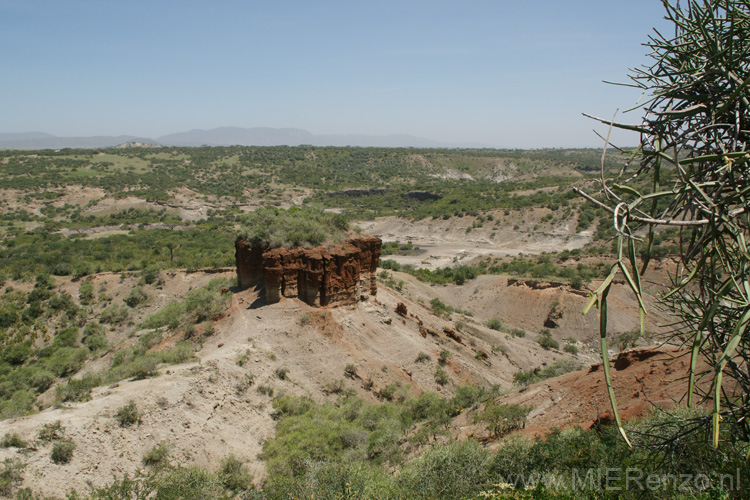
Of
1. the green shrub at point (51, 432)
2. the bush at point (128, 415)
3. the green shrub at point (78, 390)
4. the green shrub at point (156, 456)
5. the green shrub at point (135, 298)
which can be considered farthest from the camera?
the green shrub at point (135, 298)

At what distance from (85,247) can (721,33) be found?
46323 mm

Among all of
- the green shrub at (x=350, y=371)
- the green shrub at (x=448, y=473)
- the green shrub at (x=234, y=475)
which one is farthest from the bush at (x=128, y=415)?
the green shrub at (x=350, y=371)

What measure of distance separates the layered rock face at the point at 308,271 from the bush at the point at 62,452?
922 cm

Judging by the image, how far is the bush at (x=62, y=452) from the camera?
373 inches

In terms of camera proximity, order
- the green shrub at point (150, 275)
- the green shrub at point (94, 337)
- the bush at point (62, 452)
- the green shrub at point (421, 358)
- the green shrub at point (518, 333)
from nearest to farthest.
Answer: the bush at point (62, 452) → the green shrub at point (421, 358) → the green shrub at point (94, 337) → the green shrub at point (518, 333) → the green shrub at point (150, 275)

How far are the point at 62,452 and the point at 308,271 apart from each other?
1023 cm

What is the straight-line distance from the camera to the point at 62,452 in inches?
377

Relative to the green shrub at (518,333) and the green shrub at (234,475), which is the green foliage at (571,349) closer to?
the green shrub at (518,333)

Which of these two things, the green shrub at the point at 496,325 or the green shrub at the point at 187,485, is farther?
the green shrub at the point at 496,325

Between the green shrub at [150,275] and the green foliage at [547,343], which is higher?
the green shrub at [150,275]

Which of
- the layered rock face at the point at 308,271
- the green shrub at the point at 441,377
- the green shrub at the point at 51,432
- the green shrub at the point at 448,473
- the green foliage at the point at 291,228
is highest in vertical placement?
the green foliage at the point at 291,228

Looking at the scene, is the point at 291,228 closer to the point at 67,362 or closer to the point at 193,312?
the point at 193,312

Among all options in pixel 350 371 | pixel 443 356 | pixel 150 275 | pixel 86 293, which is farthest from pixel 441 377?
pixel 86 293

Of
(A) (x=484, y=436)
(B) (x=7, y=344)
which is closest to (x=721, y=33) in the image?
(A) (x=484, y=436)
